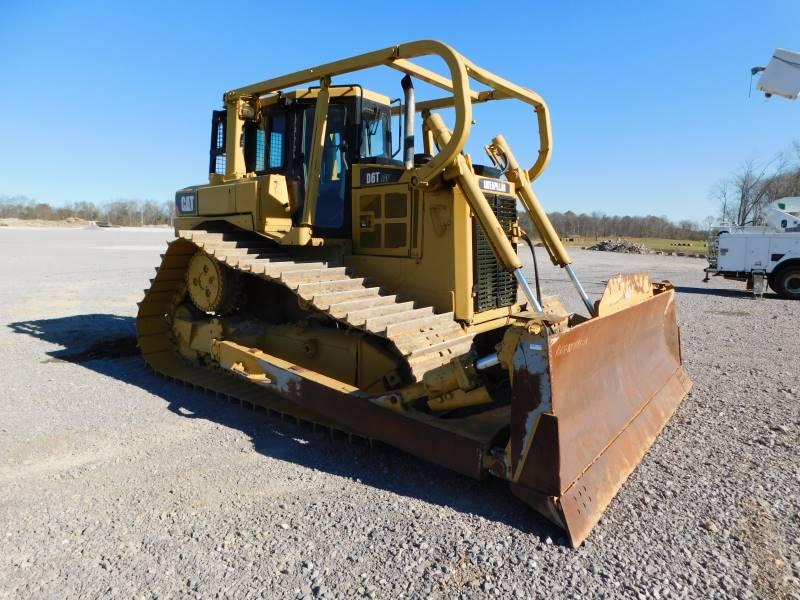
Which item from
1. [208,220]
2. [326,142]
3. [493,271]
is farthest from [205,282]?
[493,271]

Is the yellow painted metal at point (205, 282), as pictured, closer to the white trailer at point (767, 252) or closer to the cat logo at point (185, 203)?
the cat logo at point (185, 203)

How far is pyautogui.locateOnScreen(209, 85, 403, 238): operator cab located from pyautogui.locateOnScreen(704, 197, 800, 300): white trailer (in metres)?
14.2

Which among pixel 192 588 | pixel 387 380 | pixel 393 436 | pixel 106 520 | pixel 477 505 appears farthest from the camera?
pixel 387 380

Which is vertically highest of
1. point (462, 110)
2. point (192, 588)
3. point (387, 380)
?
point (462, 110)

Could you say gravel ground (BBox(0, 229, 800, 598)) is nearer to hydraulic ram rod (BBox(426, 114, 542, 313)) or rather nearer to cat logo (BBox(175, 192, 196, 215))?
hydraulic ram rod (BBox(426, 114, 542, 313))

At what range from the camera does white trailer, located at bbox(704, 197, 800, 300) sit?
15.7m

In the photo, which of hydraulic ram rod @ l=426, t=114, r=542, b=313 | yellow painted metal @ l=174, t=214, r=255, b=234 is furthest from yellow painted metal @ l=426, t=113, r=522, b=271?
yellow painted metal @ l=174, t=214, r=255, b=234

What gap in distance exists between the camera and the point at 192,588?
108 inches

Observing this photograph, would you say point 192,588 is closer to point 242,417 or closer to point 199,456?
point 199,456

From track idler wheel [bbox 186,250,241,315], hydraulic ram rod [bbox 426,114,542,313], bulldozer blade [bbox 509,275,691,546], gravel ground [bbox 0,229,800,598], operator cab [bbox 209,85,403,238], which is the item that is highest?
operator cab [bbox 209,85,403,238]

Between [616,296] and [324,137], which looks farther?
[324,137]

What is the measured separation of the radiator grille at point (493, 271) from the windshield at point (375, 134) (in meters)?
1.35

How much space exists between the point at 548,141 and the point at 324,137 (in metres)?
2.36

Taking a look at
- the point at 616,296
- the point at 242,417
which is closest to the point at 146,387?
the point at 242,417
